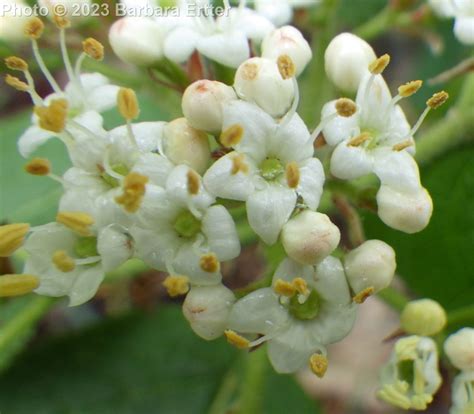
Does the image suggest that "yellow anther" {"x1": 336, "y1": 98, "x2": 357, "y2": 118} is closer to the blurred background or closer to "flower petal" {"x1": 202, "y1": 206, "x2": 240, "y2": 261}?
"flower petal" {"x1": 202, "y1": 206, "x2": 240, "y2": 261}

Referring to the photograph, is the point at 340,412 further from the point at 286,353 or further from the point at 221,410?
the point at 286,353

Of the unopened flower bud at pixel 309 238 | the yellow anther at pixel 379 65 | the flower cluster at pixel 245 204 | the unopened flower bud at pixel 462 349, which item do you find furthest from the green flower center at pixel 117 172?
the unopened flower bud at pixel 462 349

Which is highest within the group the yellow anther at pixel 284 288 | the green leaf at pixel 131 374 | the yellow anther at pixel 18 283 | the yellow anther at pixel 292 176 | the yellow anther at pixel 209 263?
the yellow anther at pixel 292 176

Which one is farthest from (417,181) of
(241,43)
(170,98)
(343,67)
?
(170,98)

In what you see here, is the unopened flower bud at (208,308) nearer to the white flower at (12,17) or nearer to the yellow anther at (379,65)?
the yellow anther at (379,65)

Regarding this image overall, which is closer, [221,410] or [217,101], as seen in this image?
[217,101]

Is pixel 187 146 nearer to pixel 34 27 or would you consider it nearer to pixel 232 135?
pixel 232 135

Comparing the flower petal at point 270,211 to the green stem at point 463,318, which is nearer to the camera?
the flower petal at point 270,211
